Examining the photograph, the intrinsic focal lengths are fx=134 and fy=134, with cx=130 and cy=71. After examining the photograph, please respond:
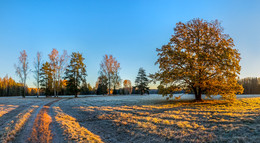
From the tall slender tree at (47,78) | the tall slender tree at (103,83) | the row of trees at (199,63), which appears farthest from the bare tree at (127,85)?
the row of trees at (199,63)

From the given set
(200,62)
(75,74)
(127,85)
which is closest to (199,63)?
(200,62)

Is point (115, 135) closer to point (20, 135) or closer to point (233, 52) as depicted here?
point (20, 135)

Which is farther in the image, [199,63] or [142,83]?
[142,83]

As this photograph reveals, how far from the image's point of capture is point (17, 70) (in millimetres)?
37219

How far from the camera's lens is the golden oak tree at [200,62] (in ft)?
48.1

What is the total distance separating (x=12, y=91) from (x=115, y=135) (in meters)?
95.0

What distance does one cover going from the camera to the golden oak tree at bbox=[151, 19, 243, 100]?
48.1 ft

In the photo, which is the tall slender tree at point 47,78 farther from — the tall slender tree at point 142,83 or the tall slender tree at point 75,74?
the tall slender tree at point 142,83

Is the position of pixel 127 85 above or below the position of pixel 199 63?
below

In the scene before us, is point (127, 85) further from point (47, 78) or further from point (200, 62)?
point (200, 62)

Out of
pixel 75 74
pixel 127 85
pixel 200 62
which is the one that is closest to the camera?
pixel 200 62

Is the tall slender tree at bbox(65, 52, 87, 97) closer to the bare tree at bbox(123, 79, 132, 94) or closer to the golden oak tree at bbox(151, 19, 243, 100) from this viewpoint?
the golden oak tree at bbox(151, 19, 243, 100)

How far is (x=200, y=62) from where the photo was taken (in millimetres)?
14664

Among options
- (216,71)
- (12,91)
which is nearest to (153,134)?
(216,71)
